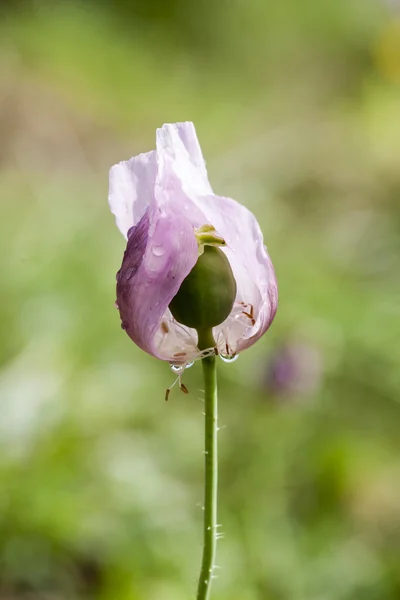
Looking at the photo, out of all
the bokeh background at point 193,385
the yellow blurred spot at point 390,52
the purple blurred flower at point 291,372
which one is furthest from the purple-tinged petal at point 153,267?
the yellow blurred spot at point 390,52

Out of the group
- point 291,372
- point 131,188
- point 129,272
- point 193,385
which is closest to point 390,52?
point 193,385

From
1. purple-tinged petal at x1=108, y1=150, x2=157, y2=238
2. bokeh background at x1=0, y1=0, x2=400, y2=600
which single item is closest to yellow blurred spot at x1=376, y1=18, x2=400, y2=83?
bokeh background at x1=0, y1=0, x2=400, y2=600

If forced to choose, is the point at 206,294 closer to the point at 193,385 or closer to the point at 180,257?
the point at 180,257

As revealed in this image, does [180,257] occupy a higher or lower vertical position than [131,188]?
lower

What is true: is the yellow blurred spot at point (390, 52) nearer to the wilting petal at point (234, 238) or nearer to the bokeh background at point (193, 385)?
the bokeh background at point (193, 385)

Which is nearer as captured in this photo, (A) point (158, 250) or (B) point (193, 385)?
(A) point (158, 250)

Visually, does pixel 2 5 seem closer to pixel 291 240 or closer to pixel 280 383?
pixel 291 240
